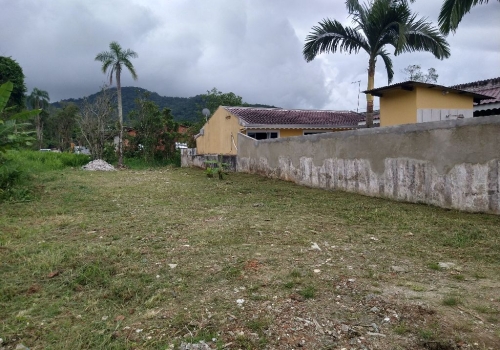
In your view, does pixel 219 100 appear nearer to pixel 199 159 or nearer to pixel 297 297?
pixel 199 159

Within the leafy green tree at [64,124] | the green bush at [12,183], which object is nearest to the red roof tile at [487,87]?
the green bush at [12,183]

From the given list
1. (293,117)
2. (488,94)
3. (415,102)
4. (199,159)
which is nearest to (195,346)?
(415,102)

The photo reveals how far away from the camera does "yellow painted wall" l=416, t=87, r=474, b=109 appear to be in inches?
425

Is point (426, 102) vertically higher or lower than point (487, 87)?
lower

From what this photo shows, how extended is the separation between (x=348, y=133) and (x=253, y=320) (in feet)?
23.9

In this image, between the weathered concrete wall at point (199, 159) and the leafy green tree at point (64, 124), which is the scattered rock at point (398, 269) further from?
the leafy green tree at point (64, 124)

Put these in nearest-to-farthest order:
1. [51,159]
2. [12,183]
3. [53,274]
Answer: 1. [53,274]
2. [12,183]
3. [51,159]

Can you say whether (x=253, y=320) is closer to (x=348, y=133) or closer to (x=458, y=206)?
(x=458, y=206)

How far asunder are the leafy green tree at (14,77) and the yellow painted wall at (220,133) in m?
15.7

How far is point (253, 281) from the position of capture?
11.2ft

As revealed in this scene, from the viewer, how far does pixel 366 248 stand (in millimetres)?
4535

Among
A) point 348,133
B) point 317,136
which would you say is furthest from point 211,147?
point 348,133

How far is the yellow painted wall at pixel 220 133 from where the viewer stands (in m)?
19.2

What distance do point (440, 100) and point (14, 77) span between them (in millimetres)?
30454
